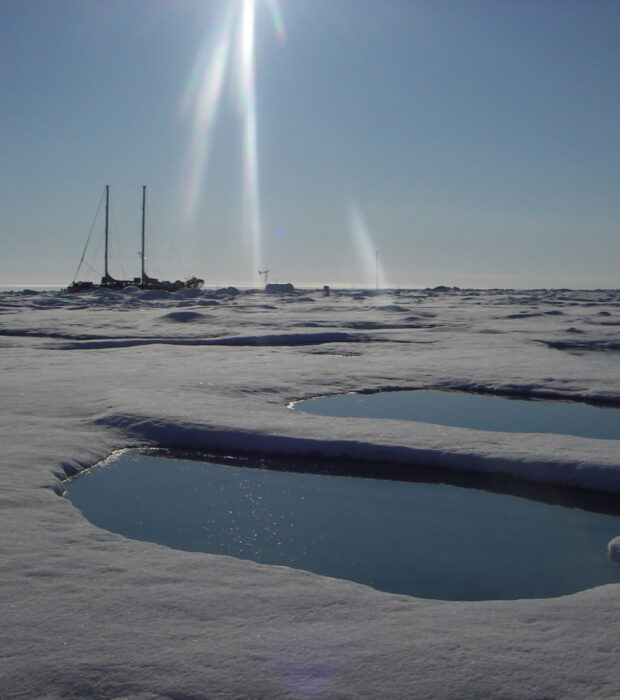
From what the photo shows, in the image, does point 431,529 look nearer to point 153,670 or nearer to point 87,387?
point 153,670

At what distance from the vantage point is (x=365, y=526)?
3.78m

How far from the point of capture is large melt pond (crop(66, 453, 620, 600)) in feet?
10.2

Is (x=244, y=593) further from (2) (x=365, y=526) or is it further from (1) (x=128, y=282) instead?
(1) (x=128, y=282)

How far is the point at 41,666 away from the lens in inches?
77.8

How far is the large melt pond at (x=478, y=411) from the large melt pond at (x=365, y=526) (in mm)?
2210

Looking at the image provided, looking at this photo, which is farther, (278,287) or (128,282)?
(278,287)

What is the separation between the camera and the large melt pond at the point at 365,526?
10.2 ft

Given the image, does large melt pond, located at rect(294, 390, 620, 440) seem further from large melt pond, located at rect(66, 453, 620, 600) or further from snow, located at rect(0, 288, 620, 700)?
large melt pond, located at rect(66, 453, 620, 600)

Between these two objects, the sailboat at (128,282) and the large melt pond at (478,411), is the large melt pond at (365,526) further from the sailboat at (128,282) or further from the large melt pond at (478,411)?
the sailboat at (128,282)

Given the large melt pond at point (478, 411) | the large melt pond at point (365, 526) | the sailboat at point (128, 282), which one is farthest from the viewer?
the sailboat at point (128, 282)

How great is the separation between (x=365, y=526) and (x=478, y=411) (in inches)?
149

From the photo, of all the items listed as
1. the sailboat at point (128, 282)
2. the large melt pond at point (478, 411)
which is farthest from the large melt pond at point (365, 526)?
the sailboat at point (128, 282)

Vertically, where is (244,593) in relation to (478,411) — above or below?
below

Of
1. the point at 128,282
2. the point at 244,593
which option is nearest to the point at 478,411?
the point at 244,593
